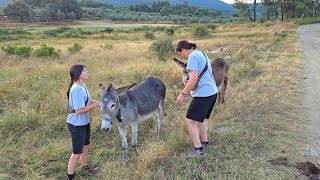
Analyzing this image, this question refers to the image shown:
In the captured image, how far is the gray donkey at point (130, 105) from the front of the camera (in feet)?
14.4

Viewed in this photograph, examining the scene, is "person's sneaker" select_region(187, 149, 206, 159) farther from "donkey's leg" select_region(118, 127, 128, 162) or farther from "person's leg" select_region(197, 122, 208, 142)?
"donkey's leg" select_region(118, 127, 128, 162)

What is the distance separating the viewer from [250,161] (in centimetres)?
482

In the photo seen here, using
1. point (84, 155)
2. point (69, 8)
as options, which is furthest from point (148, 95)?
point (69, 8)

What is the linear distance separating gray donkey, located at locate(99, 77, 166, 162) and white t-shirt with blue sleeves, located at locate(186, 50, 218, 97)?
98 cm

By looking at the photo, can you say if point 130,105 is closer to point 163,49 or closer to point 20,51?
point 163,49

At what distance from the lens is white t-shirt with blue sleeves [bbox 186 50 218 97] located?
14.8 feet

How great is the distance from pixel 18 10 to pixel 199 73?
7799 cm

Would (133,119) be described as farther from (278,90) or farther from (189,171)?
(278,90)

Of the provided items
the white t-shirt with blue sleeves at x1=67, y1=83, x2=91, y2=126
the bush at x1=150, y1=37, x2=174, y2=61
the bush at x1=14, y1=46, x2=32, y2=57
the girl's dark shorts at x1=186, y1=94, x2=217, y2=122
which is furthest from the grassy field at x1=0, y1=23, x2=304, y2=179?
the bush at x1=14, y1=46, x2=32, y2=57

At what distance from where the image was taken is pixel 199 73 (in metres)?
4.62

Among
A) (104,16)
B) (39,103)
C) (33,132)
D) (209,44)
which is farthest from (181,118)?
(104,16)

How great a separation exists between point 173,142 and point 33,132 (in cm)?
285

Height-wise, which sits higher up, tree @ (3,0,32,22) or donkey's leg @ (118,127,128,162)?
tree @ (3,0,32,22)

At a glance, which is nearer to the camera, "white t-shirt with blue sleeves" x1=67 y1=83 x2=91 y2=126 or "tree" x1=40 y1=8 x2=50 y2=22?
"white t-shirt with blue sleeves" x1=67 y1=83 x2=91 y2=126
